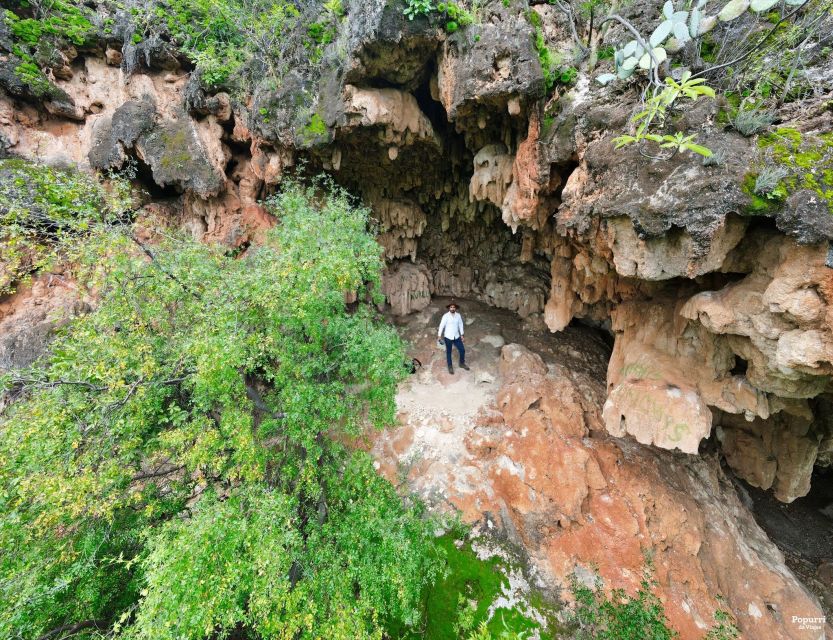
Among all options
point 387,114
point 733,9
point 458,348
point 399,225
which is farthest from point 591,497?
point 399,225

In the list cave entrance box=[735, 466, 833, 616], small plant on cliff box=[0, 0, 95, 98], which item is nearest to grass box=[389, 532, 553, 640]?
cave entrance box=[735, 466, 833, 616]

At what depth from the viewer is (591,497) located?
6281 mm

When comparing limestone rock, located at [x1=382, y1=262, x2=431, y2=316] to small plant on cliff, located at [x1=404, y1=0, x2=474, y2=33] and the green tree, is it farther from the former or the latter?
small plant on cliff, located at [x1=404, y1=0, x2=474, y2=33]

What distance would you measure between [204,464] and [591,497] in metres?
7.25

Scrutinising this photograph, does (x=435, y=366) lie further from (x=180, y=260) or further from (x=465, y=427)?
(x=180, y=260)

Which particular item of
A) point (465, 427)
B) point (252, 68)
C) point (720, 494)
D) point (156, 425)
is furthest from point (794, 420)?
point (252, 68)

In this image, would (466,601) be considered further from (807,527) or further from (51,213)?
(807,527)

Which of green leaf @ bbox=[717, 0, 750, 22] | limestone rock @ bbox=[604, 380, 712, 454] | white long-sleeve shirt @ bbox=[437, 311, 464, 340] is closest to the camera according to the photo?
green leaf @ bbox=[717, 0, 750, 22]

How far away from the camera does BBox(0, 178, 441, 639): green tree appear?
11.7ft

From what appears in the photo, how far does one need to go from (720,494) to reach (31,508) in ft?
41.1

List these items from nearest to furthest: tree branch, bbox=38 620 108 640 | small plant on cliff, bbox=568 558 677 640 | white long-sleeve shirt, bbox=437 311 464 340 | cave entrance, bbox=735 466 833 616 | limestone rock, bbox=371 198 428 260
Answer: tree branch, bbox=38 620 108 640, small plant on cliff, bbox=568 558 677 640, cave entrance, bbox=735 466 833 616, white long-sleeve shirt, bbox=437 311 464 340, limestone rock, bbox=371 198 428 260

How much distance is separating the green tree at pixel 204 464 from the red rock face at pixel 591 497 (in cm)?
204

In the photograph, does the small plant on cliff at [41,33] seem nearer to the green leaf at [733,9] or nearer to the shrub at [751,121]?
the green leaf at [733,9]

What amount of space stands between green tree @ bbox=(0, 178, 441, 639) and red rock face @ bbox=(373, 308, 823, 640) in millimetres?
2041
